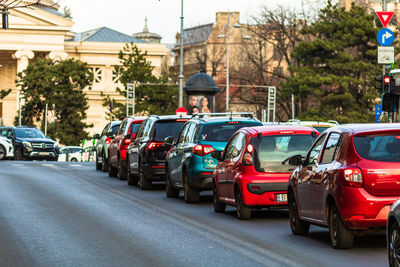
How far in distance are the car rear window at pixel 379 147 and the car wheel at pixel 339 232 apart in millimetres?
700

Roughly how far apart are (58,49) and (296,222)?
4159 inches

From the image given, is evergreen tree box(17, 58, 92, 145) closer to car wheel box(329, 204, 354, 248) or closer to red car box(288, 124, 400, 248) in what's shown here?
red car box(288, 124, 400, 248)

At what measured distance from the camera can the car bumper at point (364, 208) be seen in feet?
36.7

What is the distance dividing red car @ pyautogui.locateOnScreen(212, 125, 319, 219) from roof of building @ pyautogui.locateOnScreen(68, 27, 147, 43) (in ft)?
359

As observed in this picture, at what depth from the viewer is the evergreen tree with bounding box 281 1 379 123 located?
2483 inches

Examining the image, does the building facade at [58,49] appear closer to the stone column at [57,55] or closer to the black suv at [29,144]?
the stone column at [57,55]

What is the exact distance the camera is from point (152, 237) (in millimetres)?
13078

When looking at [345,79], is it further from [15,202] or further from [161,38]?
[161,38]

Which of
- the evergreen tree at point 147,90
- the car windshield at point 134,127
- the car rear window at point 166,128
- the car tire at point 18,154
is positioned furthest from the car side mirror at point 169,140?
the evergreen tree at point 147,90

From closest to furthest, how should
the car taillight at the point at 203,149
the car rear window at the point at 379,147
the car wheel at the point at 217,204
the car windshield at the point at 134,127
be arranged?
the car rear window at the point at 379,147
the car wheel at the point at 217,204
the car taillight at the point at 203,149
the car windshield at the point at 134,127

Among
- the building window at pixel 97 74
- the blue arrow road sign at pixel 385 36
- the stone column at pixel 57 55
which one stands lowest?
the blue arrow road sign at pixel 385 36

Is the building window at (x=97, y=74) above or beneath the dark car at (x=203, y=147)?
above

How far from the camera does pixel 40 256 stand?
1113 centimetres

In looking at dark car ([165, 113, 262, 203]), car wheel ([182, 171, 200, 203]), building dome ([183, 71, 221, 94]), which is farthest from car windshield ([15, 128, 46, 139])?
car wheel ([182, 171, 200, 203])
